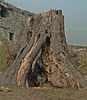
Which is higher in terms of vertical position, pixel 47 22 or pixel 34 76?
pixel 47 22

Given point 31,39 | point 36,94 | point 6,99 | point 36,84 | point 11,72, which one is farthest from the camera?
point 31,39

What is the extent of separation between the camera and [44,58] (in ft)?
22.7

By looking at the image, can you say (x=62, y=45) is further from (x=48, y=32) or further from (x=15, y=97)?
(x=15, y=97)

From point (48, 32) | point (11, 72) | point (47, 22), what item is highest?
point (47, 22)

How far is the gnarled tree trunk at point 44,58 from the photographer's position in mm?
5896

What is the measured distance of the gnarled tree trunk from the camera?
590 centimetres

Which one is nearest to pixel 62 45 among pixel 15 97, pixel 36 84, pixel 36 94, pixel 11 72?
pixel 36 84

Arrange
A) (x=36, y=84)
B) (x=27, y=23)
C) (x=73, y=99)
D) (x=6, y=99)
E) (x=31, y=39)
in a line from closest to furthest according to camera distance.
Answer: (x=6, y=99), (x=73, y=99), (x=36, y=84), (x=31, y=39), (x=27, y=23)

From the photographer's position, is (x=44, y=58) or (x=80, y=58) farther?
(x=80, y=58)

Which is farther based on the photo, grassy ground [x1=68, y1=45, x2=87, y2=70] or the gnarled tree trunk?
grassy ground [x1=68, y1=45, x2=87, y2=70]

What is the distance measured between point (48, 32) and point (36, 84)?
221 centimetres

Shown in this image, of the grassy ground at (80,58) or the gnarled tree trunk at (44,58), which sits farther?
the grassy ground at (80,58)

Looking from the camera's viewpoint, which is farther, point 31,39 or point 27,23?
point 27,23

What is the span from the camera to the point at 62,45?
682 centimetres
